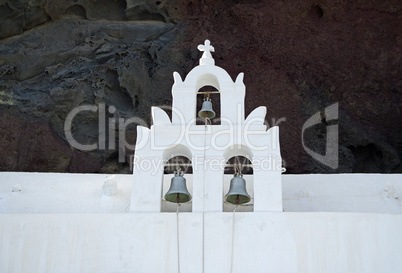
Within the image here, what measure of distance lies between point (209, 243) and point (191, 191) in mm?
1034

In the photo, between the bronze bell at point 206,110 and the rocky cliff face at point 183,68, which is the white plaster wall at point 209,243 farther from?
the rocky cliff face at point 183,68

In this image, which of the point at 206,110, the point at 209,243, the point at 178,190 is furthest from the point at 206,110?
the point at 209,243

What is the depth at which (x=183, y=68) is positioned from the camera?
567 inches

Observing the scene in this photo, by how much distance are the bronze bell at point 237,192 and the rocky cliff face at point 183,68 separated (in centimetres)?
542

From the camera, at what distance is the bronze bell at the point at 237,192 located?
26.2 feet

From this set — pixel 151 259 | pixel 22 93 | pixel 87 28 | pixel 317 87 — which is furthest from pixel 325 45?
pixel 151 259

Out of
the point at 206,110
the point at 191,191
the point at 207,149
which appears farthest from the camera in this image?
the point at 206,110

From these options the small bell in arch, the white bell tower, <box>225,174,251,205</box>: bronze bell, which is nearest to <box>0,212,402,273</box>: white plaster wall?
the white bell tower

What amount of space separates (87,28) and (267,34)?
3.57 metres

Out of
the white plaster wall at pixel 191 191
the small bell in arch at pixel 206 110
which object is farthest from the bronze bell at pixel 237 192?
the small bell in arch at pixel 206 110

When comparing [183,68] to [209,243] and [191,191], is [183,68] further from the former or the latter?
[209,243]

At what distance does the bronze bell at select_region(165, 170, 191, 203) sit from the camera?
8031 mm

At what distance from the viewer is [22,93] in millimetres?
14328

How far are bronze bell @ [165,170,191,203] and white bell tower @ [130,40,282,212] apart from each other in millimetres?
154
